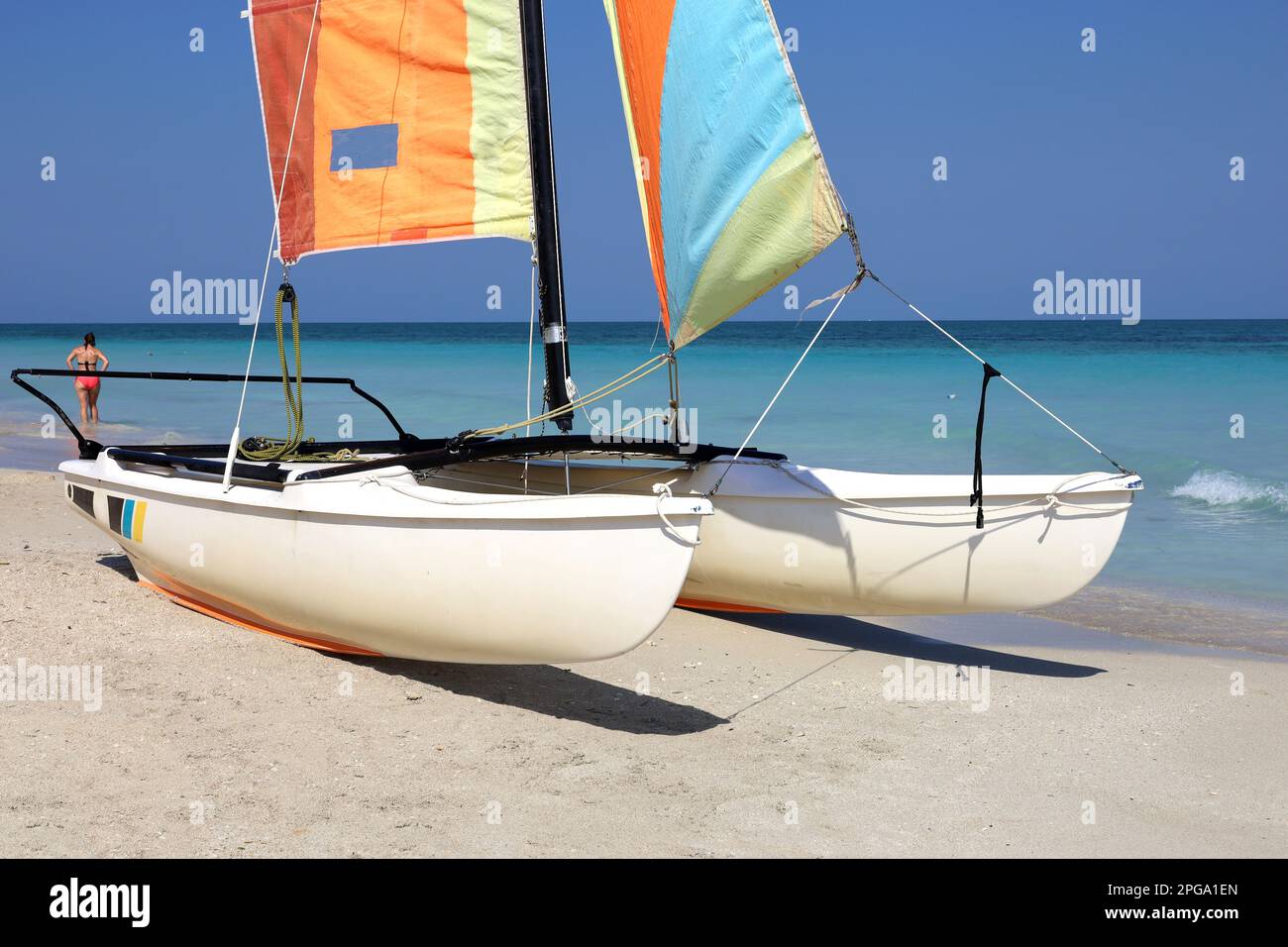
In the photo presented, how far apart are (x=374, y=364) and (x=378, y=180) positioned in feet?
103

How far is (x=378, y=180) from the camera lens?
238 inches

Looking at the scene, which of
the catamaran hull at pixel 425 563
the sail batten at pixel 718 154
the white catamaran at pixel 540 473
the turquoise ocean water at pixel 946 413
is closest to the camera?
the catamaran hull at pixel 425 563

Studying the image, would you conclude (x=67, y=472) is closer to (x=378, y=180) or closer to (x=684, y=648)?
(x=378, y=180)

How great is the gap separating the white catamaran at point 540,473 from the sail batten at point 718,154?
1 centimetres

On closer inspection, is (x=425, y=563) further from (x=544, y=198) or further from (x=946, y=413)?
(x=946, y=413)

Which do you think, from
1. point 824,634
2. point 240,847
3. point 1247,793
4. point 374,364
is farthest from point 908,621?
point 374,364

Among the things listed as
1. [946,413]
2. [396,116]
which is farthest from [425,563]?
[946,413]

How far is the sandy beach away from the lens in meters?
3.51

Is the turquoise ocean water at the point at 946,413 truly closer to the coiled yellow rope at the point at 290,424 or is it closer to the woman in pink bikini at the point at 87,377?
the woman in pink bikini at the point at 87,377

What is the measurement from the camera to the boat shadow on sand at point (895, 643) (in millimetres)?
5527

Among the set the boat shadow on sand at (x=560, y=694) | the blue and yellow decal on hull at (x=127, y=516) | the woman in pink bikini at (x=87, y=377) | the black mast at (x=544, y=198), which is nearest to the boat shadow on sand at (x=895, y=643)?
the boat shadow on sand at (x=560, y=694)

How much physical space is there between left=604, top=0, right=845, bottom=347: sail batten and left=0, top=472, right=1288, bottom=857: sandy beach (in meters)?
1.74

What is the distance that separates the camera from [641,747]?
4.30 meters

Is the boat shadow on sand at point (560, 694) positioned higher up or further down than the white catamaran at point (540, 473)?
further down
